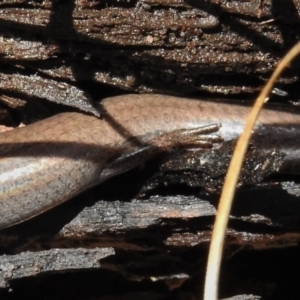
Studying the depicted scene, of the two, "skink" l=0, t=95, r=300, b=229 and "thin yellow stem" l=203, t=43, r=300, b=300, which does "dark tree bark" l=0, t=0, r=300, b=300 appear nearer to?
"skink" l=0, t=95, r=300, b=229

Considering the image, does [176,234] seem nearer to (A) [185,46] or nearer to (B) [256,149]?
(B) [256,149]

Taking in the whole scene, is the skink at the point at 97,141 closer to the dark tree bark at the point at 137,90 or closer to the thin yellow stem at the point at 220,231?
the dark tree bark at the point at 137,90

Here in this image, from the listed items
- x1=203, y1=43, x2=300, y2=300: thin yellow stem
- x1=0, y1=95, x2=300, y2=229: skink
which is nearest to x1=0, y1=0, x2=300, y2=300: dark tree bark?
x1=0, y1=95, x2=300, y2=229: skink

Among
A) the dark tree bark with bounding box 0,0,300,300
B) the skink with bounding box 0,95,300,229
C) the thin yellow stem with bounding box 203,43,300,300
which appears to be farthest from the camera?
the skink with bounding box 0,95,300,229

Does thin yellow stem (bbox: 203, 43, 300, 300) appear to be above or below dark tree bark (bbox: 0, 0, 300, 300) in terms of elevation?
below

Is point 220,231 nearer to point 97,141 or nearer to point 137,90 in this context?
point 97,141

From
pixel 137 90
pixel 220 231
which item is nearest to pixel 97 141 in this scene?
pixel 137 90

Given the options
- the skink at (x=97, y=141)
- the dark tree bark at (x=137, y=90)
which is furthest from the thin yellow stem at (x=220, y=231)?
the skink at (x=97, y=141)

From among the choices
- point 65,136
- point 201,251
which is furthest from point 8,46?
point 201,251
